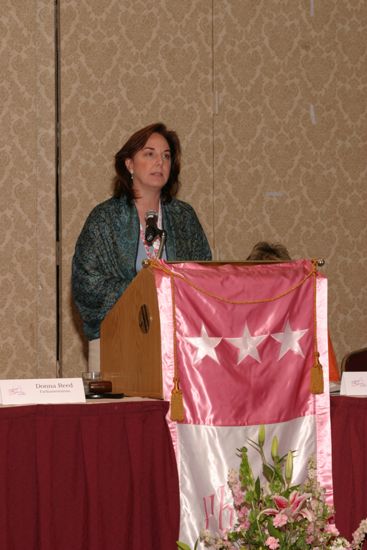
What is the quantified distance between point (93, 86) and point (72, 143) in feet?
1.13

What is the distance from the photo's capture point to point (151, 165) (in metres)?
3.85

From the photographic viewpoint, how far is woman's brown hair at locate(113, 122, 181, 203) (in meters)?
3.88

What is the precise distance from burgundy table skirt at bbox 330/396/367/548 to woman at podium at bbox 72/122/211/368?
1.03 metres

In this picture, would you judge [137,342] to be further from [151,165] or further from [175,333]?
[151,165]

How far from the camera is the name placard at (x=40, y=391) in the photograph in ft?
8.31

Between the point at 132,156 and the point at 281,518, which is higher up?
the point at 132,156

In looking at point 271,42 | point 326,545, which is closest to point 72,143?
point 271,42

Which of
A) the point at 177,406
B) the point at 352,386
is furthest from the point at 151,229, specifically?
the point at 352,386

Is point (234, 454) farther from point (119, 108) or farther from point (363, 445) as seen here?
point (119, 108)

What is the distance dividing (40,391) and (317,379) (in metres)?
0.79

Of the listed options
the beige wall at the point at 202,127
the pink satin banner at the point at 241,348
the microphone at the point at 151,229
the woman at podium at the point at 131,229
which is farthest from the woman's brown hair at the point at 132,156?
the beige wall at the point at 202,127

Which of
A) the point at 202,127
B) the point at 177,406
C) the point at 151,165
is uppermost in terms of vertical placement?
the point at 202,127

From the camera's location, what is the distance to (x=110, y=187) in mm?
5266

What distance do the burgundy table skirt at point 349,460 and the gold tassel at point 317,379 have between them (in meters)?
0.09
